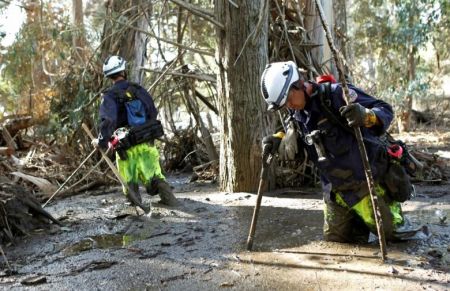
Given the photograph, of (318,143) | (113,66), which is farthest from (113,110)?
(318,143)

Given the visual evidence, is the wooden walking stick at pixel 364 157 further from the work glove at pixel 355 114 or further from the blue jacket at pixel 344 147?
the blue jacket at pixel 344 147

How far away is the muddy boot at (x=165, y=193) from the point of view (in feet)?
19.8

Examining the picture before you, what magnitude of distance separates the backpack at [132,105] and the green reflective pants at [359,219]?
280cm

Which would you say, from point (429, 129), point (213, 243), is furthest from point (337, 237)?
point (429, 129)

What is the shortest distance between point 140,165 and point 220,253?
2.29m

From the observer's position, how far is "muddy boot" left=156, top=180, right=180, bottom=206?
6031 millimetres

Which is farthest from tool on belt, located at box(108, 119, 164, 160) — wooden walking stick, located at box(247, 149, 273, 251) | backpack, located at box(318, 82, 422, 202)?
backpack, located at box(318, 82, 422, 202)

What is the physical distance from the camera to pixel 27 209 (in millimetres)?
5312

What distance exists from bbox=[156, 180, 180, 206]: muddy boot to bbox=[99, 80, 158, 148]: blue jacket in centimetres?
82

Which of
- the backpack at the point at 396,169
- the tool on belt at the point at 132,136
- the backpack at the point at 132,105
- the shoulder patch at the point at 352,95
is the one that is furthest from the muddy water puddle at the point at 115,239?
the shoulder patch at the point at 352,95

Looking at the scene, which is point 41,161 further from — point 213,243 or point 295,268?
point 295,268

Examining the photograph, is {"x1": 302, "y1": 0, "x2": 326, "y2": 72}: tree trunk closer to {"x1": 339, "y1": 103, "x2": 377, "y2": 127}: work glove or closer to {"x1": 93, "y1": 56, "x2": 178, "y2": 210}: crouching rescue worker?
{"x1": 93, "y1": 56, "x2": 178, "y2": 210}: crouching rescue worker

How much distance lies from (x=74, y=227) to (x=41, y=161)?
13.8ft

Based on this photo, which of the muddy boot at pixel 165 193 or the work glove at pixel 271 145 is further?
the muddy boot at pixel 165 193
